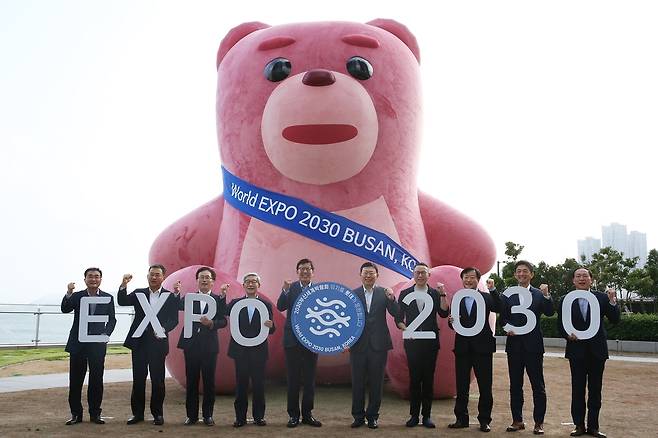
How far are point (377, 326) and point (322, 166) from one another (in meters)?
2.23

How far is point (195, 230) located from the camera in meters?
7.71

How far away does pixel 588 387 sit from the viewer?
16.5 ft

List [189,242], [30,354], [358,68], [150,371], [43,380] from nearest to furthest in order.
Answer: [150,371]
[358,68]
[189,242]
[43,380]
[30,354]

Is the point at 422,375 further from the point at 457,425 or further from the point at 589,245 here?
the point at 589,245

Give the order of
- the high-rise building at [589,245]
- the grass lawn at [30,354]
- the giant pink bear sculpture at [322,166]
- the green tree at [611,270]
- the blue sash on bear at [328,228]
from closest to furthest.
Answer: the giant pink bear sculpture at [322,166]
the blue sash on bear at [328,228]
the grass lawn at [30,354]
the green tree at [611,270]
the high-rise building at [589,245]

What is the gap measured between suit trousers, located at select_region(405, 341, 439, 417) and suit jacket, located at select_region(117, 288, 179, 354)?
7.04ft

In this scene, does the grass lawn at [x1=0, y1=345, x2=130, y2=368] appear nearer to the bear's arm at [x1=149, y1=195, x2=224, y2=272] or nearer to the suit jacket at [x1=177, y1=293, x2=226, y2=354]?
the bear's arm at [x1=149, y1=195, x2=224, y2=272]

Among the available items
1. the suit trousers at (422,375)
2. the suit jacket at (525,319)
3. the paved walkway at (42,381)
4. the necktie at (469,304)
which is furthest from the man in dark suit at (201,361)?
the paved walkway at (42,381)

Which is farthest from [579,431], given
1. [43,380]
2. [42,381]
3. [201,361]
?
[43,380]

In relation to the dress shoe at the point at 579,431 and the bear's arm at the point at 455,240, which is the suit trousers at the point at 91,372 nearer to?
the dress shoe at the point at 579,431

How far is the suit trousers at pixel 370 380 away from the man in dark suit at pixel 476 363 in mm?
666

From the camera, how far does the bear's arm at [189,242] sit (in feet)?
25.2

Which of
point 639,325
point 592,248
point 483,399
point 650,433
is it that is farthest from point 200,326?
point 592,248

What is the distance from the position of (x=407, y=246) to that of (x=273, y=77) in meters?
2.54
